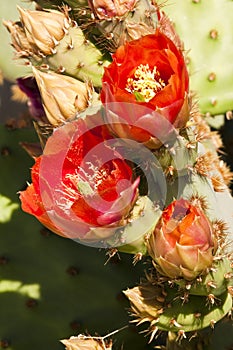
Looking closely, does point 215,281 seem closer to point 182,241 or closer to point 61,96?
point 182,241

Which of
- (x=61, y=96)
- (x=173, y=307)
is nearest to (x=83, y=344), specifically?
(x=173, y=307)

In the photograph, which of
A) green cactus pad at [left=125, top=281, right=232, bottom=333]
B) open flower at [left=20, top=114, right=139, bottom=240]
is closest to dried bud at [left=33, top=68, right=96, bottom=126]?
open flower at [left=20, top=114, right=139, bottom=240]

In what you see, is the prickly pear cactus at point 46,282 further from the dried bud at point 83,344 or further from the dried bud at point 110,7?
the dried bud at point 110,7

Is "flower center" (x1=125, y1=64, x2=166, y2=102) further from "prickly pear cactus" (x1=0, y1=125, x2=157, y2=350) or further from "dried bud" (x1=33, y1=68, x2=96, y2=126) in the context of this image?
"prickly pear cactus" (x1=0, y1=125, x2=157, y2=350)

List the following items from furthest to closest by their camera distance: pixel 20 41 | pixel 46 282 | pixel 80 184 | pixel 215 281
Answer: pixel 46 282, pixel 20 41, pixel 215 281, pixel 80 184

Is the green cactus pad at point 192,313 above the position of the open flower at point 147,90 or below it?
below

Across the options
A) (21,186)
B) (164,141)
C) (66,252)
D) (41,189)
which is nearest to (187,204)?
(164,141)

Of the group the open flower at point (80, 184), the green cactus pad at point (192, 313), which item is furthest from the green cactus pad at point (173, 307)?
the open flower at point (80, 184)
